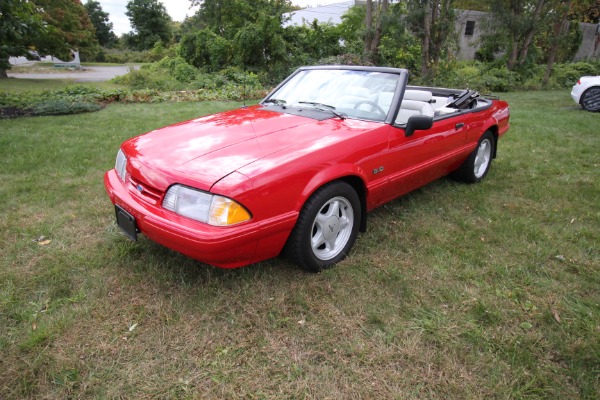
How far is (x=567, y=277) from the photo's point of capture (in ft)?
8.97

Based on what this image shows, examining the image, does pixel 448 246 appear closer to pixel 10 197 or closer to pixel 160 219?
pixel 160 219

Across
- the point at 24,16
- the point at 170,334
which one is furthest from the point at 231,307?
the point at 24,16

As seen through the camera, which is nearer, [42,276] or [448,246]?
[42,276]

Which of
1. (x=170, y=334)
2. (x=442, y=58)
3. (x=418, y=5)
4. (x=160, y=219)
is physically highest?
(x=418, y=5)

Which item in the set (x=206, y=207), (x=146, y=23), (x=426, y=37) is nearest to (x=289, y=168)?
(x=206, y=207)

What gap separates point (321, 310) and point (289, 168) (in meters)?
0.87

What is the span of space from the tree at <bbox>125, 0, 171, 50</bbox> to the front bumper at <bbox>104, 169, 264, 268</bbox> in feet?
168

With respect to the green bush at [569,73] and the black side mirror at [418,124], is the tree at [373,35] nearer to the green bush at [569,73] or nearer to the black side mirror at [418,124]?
the green bush at [569,73]

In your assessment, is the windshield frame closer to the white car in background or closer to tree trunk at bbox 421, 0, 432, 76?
the white car in background

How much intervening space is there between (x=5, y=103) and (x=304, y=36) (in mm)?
10890

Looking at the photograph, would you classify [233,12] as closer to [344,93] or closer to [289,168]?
[344,93]

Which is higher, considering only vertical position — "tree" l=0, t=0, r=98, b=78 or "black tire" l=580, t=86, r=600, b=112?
"tree" l=0, t=0, r=98, b=78

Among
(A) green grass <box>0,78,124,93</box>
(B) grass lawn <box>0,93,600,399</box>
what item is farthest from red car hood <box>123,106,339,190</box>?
(A) green grass <box>0,78,124,93</box>

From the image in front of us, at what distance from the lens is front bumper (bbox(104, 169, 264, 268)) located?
2051 mm
